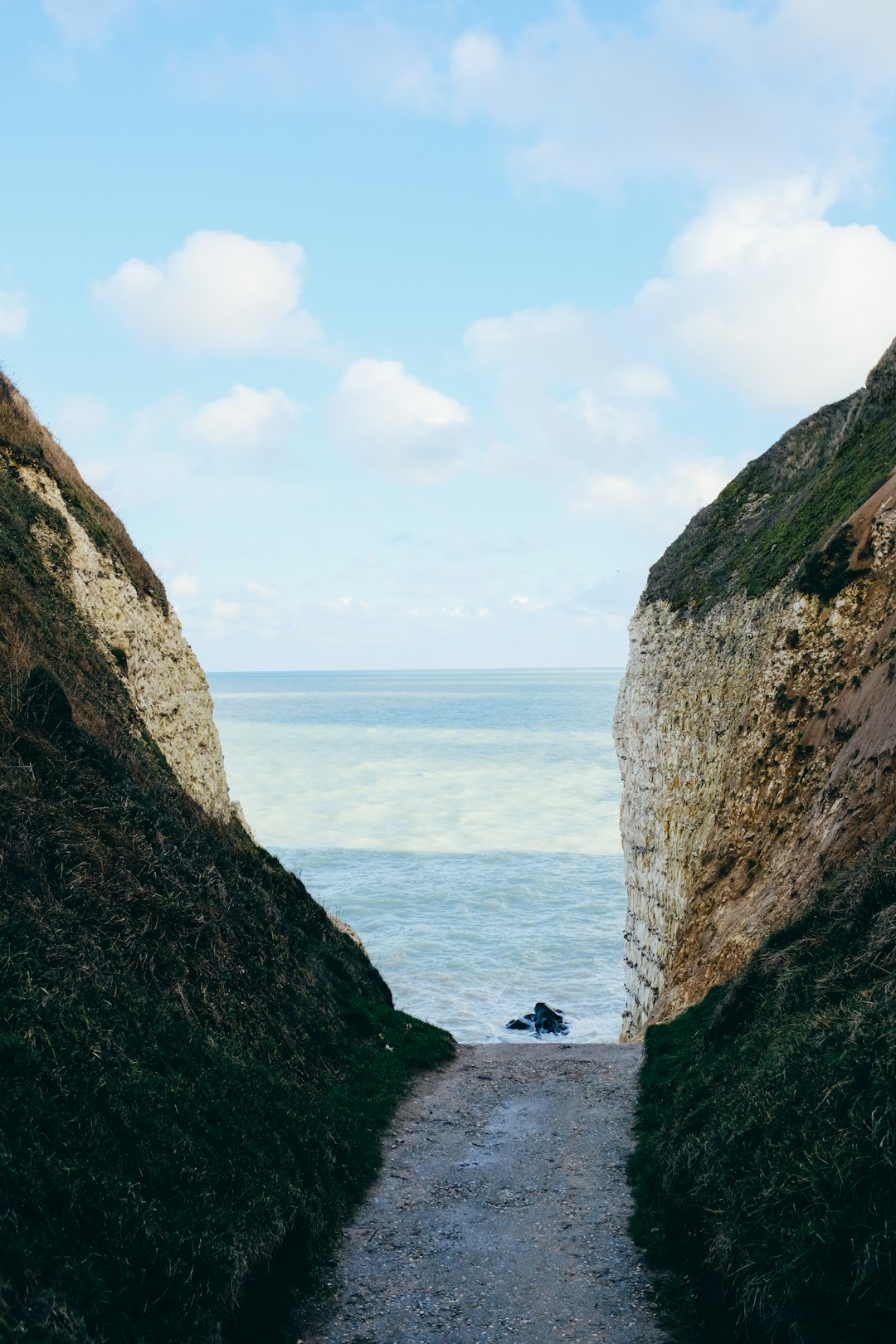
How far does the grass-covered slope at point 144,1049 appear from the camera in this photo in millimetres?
9164

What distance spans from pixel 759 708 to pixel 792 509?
10.1 meters

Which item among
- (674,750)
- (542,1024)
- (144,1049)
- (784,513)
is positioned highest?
(784,513)

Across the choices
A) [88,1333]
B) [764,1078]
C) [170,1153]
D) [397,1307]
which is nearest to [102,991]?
[170,1153]

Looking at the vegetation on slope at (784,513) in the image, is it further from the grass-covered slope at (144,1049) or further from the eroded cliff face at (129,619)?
the eroded cliff face at (129,619)

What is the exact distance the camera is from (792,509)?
32969 mm

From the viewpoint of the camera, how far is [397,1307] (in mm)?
11688

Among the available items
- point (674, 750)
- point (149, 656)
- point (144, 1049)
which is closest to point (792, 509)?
point (674, 750)

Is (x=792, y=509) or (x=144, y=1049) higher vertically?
(x=792, y=509)

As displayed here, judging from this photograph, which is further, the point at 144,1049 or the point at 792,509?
the point at 792,509

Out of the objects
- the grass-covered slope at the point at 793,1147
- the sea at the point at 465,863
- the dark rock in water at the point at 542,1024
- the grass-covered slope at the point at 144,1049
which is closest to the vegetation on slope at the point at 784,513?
the grass-covered slope at the point at 793,1147

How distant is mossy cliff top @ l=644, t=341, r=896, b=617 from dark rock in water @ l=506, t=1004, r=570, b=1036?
51.6 ft

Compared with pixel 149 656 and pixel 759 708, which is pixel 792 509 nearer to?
pixel 759 708

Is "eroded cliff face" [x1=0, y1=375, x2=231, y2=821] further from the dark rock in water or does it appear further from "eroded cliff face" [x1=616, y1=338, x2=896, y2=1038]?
"eroded cliff face" [x1=616, y1=338, x2=896, y2=1038]

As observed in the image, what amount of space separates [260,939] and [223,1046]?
197 inches
